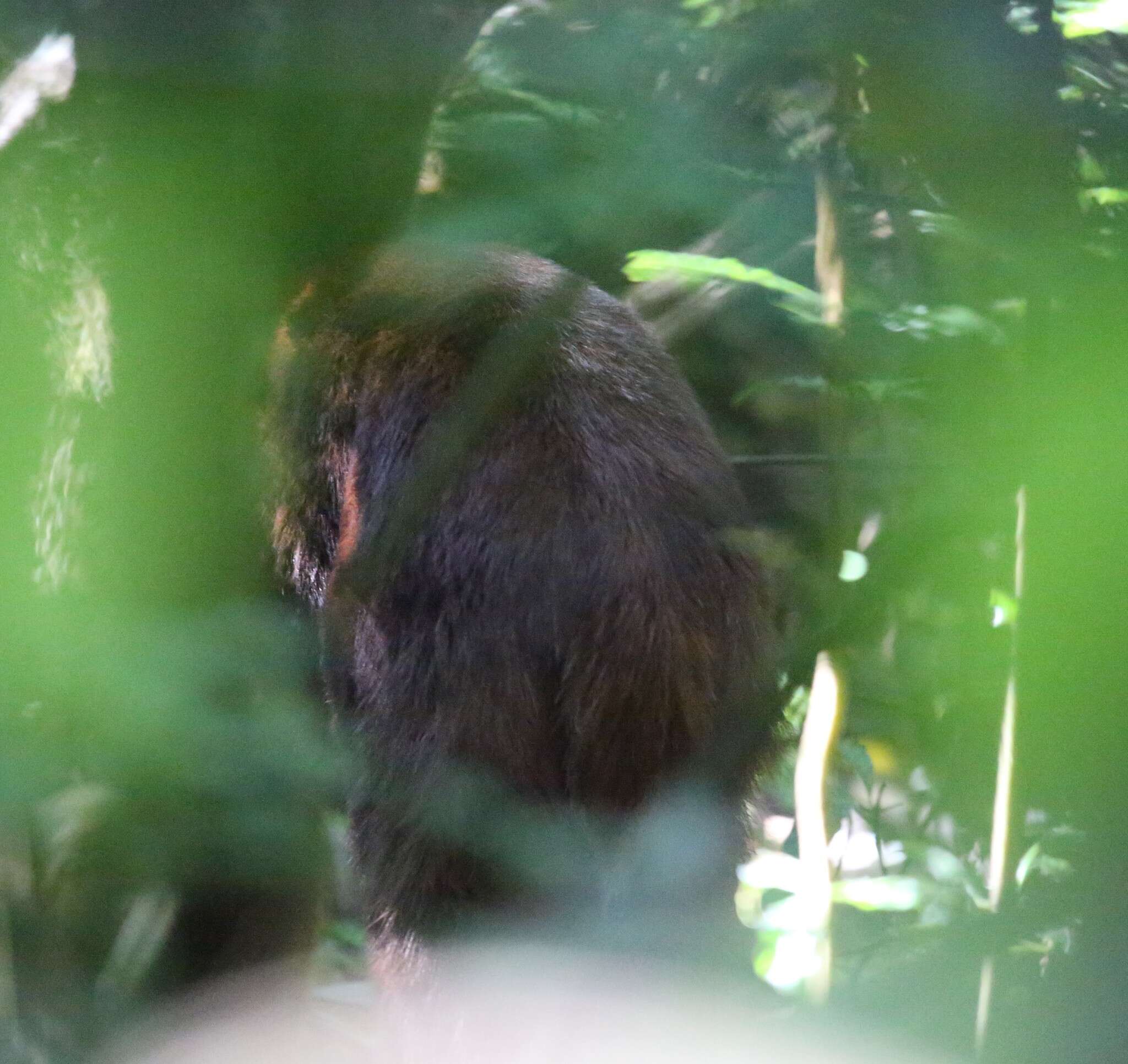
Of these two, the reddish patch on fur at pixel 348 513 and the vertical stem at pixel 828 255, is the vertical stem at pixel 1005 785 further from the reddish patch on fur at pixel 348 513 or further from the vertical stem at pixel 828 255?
the reddish patch on fur at pixel 348 513

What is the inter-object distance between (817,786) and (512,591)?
0.46 meters

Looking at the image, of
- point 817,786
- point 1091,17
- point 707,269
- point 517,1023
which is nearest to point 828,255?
point 707,269

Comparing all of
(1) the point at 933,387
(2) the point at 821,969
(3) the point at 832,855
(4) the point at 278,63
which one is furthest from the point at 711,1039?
(3) the point at 832,855

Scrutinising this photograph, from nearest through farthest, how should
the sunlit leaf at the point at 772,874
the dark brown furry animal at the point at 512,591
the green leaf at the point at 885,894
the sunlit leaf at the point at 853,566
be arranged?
the green leaf at the point at 885,894 < the sunlit leaf at the point at 853,566 < the dark brown furry animal at the point at 512,591 < the sunlit leaf at the point at 772,874

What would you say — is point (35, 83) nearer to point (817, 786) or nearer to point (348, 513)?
point (348, 513)

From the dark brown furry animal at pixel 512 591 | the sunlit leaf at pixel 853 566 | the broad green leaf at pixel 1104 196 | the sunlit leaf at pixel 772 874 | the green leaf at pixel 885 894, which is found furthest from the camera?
the sunlit leaf at pixel 772 874

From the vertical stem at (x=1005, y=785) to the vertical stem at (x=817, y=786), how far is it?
0.75 ft

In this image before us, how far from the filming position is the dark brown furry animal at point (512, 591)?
86 cm

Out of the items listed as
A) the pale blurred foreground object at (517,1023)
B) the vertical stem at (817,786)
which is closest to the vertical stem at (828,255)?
the vertical stem at (817,786)

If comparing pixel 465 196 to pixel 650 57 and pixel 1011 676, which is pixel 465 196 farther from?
pixel 1011 676

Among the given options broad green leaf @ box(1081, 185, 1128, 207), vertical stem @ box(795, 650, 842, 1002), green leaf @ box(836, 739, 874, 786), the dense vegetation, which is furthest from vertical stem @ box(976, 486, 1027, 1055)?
green leaf @ box(836, 739, 874, 786)

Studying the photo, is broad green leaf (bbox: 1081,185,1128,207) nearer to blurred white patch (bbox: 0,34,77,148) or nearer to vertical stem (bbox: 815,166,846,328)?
vertical stem (bbox: 815,166,846,328)

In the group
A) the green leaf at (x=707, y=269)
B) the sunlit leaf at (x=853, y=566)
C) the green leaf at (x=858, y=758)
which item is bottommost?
the green leaf at (x=858, y=758)

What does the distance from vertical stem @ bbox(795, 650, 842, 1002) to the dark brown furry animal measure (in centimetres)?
7
